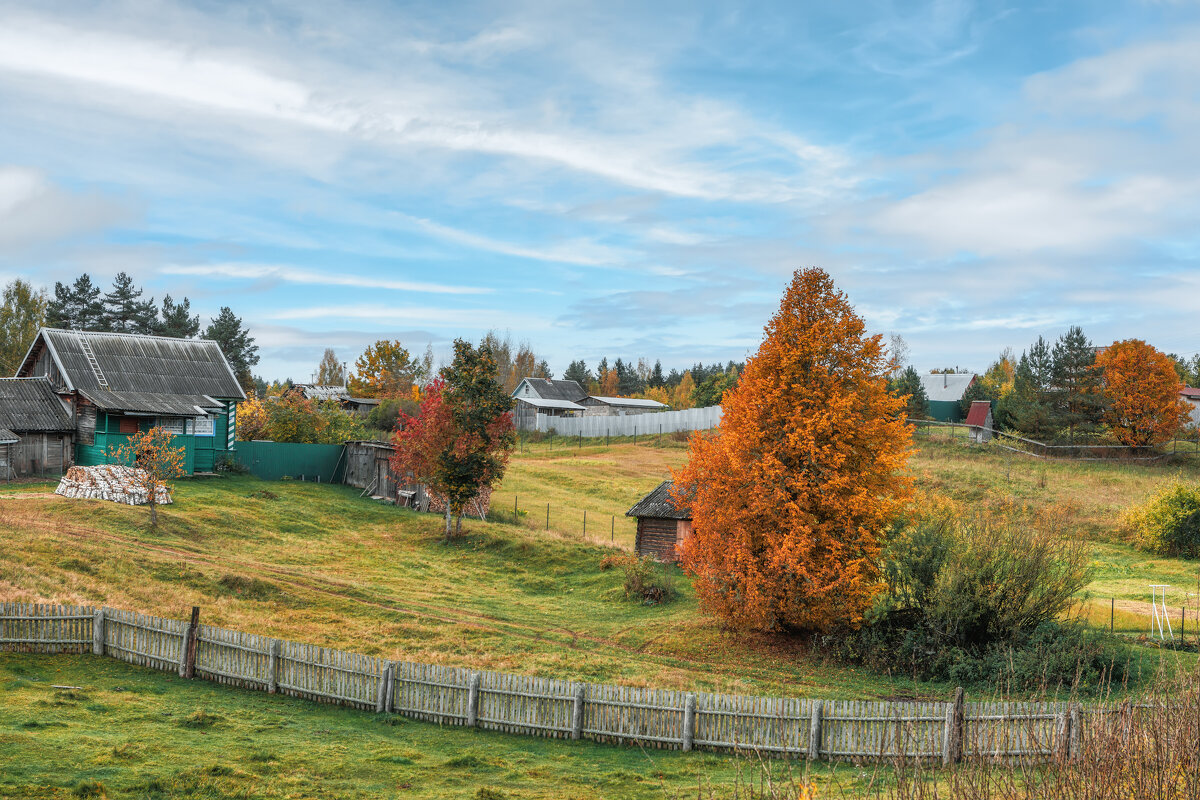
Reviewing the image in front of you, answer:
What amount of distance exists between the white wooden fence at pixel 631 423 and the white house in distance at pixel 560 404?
1.99m

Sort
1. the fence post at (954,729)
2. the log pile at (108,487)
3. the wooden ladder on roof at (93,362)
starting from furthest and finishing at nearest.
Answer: the wooden ladder on roof at (93,362), the log pile at (108,487), the fence post at (954,729)

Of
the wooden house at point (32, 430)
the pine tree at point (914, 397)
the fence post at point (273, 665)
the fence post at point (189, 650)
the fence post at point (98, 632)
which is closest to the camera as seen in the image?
the fence post at point (273, 665)

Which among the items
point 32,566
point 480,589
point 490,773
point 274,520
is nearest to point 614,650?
point 480,589

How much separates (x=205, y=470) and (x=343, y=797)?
36.4m

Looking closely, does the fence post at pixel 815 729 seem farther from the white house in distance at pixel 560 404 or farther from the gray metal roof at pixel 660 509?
the white house in distance at pixel 560 404

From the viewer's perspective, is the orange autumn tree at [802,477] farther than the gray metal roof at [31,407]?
No

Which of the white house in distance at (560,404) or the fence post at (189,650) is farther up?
the white house in distance at (560,404)

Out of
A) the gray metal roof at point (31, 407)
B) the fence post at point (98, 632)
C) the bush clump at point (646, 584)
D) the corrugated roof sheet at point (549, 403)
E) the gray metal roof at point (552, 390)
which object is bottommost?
the bush clump at point (646, 584)

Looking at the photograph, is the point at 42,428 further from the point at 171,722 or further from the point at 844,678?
the point at 844,678

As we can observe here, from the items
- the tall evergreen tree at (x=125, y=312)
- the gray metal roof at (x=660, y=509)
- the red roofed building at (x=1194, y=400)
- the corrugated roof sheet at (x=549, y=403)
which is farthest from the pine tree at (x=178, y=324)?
the red roofed building at (x=1194, y=400)

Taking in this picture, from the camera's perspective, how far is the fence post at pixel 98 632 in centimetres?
1822

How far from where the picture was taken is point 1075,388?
6706cm

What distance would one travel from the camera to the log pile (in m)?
33.6

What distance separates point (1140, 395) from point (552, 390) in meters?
61.3
